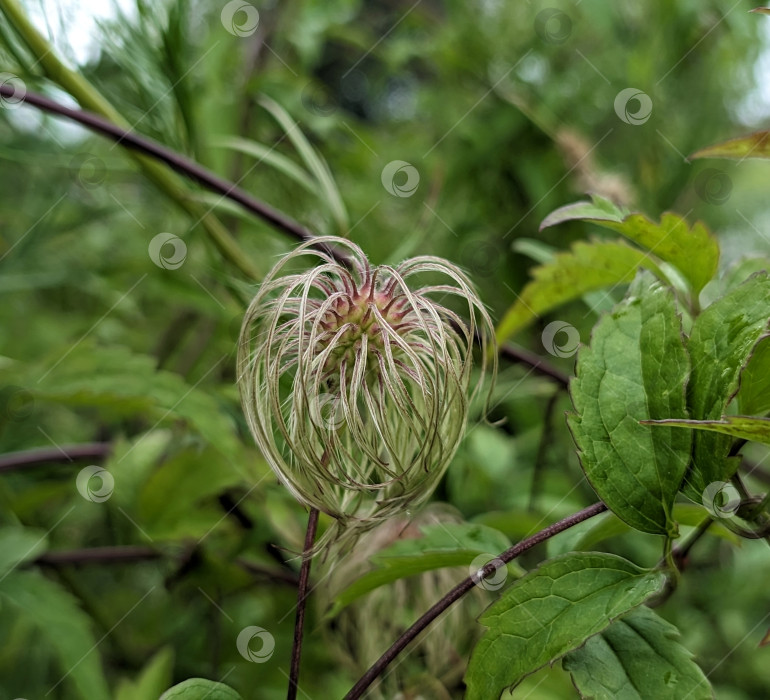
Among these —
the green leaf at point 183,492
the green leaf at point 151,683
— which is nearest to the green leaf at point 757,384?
the green leaf at point 183,492

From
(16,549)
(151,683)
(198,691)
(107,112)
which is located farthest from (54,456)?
(198,691)

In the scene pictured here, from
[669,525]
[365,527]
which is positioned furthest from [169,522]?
[669,525]

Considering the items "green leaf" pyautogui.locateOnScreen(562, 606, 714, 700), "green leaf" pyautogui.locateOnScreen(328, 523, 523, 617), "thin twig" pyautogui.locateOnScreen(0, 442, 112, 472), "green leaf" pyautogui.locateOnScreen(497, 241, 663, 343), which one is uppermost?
"green leaf" pyautogui.locateOnScreen(497, 241, 663, 343)

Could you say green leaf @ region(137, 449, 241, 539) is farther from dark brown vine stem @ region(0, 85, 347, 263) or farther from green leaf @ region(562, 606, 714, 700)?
green leaf @ region(562, 606, 714, 700)

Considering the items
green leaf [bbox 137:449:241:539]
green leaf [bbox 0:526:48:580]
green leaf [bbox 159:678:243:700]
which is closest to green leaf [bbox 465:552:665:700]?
green leaf [bbox 159:678:243:700]

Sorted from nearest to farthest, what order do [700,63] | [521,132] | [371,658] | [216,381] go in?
1. [371,658]
2. [216,381]
3. [521,132]
4. [700,63]

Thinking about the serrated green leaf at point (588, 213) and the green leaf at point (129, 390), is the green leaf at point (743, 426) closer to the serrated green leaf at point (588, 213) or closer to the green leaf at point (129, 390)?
the serrated green leaf at point (588, 213)

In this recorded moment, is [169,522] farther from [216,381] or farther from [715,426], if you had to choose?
[715,426]

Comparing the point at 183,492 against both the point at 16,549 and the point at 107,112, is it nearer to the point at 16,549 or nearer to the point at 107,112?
the point at 16,549
